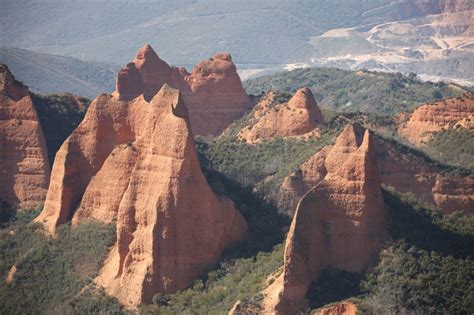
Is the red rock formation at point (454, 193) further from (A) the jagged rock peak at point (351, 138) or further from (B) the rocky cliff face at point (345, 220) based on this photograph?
(B) the rocky cliff face at point (345, 220)

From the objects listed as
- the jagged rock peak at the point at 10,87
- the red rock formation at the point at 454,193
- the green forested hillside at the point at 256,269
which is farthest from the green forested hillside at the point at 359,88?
the green forested hillside at the point at 256,269

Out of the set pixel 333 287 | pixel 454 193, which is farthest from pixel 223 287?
pixel 454 193

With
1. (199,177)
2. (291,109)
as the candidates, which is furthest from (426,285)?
(291,109)

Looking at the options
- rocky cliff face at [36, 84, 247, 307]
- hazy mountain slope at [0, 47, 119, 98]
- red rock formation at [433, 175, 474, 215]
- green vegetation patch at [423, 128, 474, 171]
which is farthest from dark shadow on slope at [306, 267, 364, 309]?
hazy mountain slope at [0, 47, 119, 98]

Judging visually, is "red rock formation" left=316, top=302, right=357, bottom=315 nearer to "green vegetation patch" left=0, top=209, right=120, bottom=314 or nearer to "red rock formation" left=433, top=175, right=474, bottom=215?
"green vegetation patch" left=0, top=209, right=120, bottom=314

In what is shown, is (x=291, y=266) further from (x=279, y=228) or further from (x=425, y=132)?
(x=425, y=132)

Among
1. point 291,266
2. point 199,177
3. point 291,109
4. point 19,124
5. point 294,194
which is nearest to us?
point 291,266
